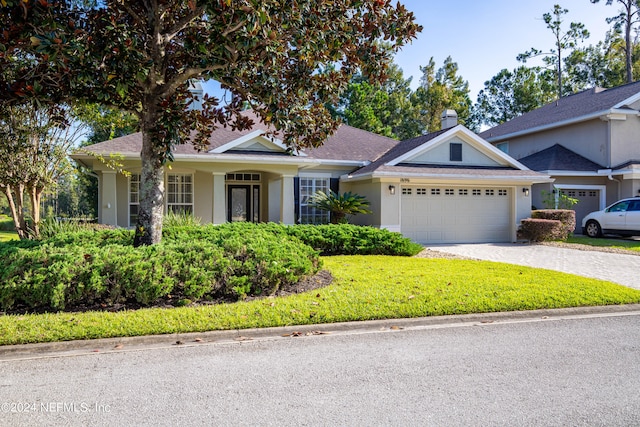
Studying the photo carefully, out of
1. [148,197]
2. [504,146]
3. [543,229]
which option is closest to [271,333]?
[148,197]

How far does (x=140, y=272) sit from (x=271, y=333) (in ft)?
7.12

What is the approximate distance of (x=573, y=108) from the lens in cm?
2350

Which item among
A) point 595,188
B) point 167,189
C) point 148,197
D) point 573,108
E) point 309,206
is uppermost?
point 573,108

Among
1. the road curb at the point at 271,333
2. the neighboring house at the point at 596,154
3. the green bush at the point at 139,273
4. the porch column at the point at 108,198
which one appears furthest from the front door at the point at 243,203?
the road curb at the point at 271,333

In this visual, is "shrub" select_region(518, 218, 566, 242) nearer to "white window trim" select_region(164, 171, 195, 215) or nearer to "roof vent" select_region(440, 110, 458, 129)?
"roof vent" select_region(440, 110, 458, 129)

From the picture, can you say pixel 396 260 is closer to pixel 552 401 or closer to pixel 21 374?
pixel 552 401

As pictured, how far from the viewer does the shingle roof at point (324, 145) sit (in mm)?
14484

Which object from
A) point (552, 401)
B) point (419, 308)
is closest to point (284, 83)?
point (419, 308)

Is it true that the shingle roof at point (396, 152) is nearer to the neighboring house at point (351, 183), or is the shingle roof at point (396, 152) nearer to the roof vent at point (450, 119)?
the neighboring house at point (351, 183)

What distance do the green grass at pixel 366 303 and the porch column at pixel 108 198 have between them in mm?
8423

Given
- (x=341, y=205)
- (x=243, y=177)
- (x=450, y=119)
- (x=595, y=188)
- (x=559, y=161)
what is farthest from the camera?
(x=559, y=161)

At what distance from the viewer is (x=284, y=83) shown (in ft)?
27.5

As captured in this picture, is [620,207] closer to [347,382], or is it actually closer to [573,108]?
[573,108]

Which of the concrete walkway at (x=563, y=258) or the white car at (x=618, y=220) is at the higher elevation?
the white car at (x=618, y=220)
